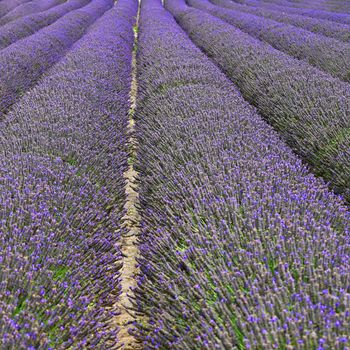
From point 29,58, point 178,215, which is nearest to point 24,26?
point 29,58

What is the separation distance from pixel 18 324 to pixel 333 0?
19351mm

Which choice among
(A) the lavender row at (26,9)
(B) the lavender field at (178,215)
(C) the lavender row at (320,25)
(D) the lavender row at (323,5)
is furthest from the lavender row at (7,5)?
(B) the lavender field at (178,215)

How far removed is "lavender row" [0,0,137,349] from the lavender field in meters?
0.01

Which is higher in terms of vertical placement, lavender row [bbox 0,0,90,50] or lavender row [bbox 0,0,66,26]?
lavender row [bbox 0,0,66,26]

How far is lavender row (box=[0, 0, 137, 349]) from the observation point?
67.2 inches

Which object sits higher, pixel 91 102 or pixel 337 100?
pixel 91 102

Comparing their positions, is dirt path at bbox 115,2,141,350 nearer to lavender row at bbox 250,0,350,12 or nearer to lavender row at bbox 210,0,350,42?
lavender row at bbox 210,0,350,42

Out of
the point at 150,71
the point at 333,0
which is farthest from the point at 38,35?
the point at 333,0

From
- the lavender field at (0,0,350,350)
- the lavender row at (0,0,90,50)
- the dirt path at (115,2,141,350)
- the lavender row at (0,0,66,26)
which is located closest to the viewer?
the lavender field at (0,0,350,350)

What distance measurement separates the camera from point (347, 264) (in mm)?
1762

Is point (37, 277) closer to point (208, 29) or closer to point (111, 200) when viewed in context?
point (111, 200)

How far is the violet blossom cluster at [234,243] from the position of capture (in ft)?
4.95

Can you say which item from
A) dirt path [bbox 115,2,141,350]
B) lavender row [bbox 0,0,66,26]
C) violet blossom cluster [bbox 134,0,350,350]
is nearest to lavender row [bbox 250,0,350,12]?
lavender row [bbox 0,0,66,26]

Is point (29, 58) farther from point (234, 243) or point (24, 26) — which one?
point (234, 243)
